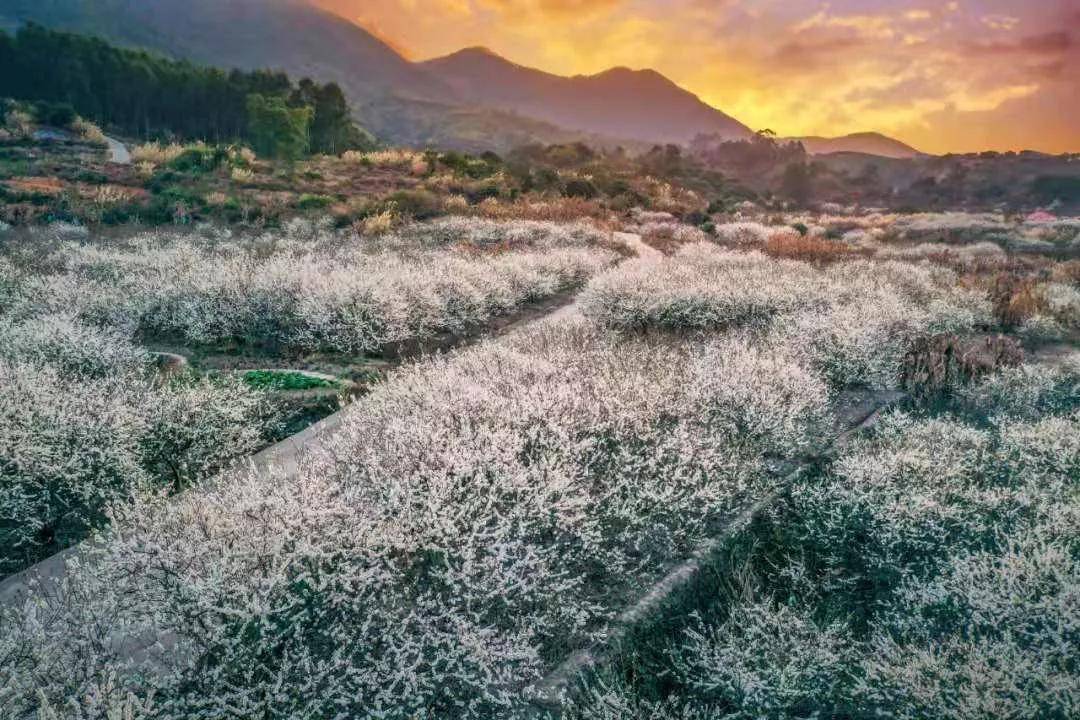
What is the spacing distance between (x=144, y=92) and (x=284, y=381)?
2466 inches

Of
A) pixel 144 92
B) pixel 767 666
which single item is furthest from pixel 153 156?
pixel 767 666

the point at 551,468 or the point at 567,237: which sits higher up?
the point at 567,237

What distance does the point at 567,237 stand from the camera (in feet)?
78.2

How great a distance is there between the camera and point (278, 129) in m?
46.8

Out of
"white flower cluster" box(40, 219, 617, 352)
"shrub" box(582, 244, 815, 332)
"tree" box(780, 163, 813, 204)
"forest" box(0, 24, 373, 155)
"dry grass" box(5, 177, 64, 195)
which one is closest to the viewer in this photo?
"white flower cluster" box(40, 219, 617, 352)

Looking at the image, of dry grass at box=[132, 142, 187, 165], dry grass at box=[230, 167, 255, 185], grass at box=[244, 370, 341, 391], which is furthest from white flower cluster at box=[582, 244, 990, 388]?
dry grass at box=[132, 142, 187, 165]

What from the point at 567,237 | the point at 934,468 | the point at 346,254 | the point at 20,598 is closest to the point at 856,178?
the point at 567,237

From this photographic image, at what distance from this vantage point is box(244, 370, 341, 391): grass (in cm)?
915

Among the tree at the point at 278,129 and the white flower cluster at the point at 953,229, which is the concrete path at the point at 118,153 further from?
the white flower cluster at the point at 953,229

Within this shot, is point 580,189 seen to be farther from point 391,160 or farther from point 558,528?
point 558,528

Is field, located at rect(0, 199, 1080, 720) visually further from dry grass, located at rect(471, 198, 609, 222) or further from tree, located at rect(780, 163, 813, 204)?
tree, located at rect(780, 163, 813, 204)

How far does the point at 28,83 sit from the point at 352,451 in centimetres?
7173

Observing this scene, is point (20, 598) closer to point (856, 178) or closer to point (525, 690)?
point (525, 690)

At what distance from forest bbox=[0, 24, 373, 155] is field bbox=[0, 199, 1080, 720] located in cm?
5165
